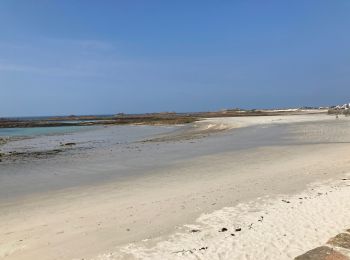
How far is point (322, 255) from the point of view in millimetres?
5645

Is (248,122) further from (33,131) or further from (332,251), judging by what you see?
(332,251)

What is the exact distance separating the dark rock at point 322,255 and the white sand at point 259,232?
1.15 feet

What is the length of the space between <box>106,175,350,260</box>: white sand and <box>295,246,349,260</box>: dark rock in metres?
0.35

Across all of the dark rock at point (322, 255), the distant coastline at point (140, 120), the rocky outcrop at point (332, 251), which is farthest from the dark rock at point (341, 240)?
the distant coastline at point (140, 120)

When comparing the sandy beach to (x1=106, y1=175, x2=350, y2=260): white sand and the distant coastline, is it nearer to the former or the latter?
(x1=106, y1=175, x2=350, y2=260): white sand

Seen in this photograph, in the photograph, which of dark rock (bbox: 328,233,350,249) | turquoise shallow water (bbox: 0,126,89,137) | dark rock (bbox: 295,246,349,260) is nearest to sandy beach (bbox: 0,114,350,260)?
dark rock (bbox: 328,233,350,249)

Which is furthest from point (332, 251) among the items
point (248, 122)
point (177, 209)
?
point (248, 122)

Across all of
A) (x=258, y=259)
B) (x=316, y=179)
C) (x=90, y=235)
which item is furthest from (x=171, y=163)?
(x=258, y=259)

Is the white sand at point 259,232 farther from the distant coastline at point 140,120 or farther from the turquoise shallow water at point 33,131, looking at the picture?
the distant coastline at point 140,120

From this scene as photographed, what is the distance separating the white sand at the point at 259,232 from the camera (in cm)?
627

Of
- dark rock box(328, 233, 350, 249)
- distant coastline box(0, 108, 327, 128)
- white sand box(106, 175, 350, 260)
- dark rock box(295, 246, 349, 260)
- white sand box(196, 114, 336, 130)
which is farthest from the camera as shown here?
distant coastline box(0, 108, 327, 128)

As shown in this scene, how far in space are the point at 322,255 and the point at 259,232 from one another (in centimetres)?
159

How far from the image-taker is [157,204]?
9461 mm

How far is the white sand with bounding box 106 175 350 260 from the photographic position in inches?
247
